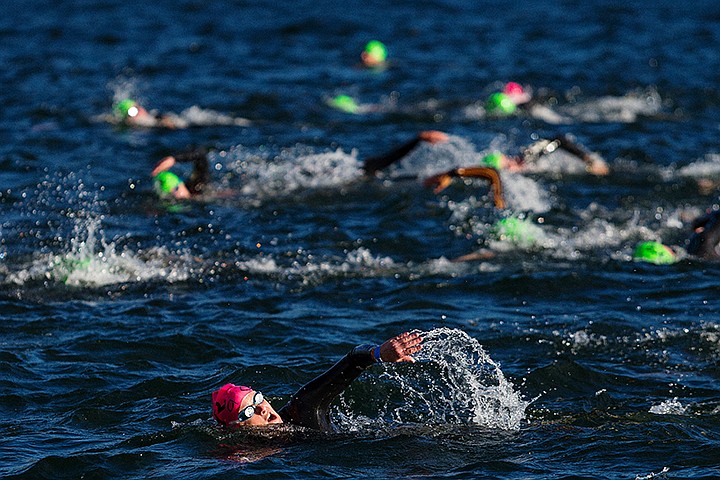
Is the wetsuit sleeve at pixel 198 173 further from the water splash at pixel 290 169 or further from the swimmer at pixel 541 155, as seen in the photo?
the swimmer at pixel 541 155

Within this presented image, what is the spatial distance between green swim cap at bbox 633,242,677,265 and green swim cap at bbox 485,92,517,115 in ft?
24.7

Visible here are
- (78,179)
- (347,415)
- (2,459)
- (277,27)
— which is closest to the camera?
(2,459)

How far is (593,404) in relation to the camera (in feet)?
31.8

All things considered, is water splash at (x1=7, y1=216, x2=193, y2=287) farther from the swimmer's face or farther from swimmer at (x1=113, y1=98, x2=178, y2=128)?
swimmer at (x1=113, y1=98, x2=178, y2=128)

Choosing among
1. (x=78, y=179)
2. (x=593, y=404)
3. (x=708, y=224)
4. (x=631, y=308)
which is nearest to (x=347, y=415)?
(x=593, y=404)

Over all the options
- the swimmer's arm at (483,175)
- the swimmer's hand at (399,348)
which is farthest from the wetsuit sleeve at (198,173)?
the swimmer's hand at (399,348)

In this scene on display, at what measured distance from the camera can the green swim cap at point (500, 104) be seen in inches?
822

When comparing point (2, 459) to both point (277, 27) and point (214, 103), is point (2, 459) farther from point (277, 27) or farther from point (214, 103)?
point (277, 27)

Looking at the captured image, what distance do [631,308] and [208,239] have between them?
16.8 feet

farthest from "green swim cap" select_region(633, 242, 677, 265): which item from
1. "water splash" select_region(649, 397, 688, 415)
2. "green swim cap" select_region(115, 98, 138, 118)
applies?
"green swim cap" select_region(115, 98, 138, 118)

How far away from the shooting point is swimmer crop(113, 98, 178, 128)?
780 inches

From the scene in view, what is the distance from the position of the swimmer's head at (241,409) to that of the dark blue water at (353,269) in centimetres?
21

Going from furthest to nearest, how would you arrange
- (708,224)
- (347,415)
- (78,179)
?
1. (78,179)
2. (708,224)
3. (347,415)

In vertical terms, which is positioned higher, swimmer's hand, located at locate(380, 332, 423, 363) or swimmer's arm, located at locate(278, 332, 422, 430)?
swimmer's hand, located at locate(380, 332, 423, 363)
